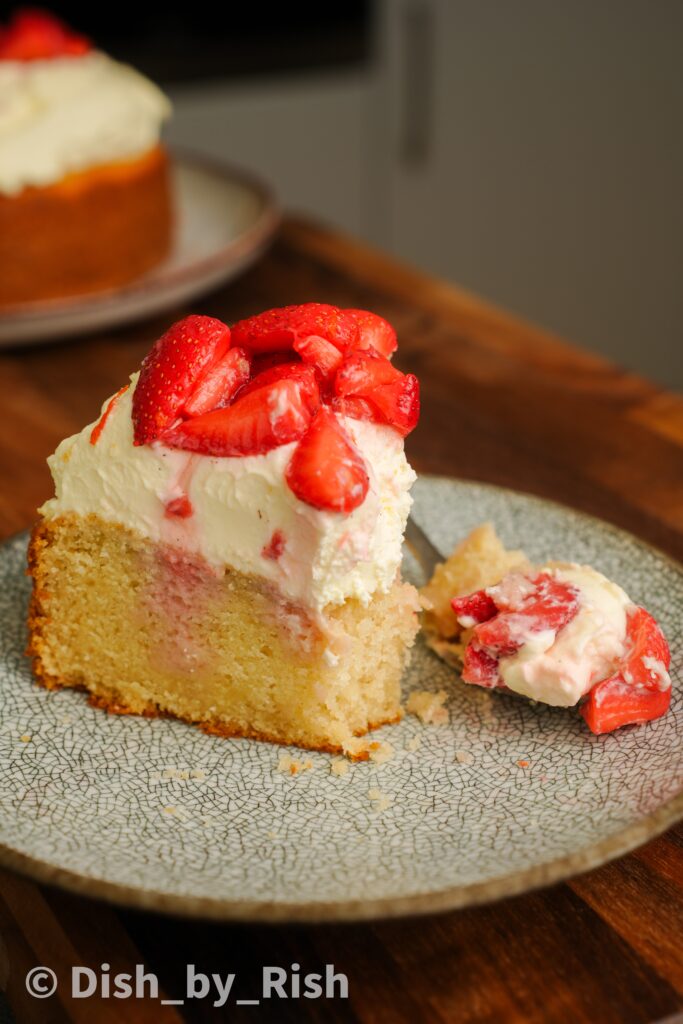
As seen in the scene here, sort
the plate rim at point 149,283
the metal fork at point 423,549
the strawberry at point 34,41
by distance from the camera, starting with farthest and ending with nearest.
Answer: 1. the strawberry at point 34,41
2. the plate rim at point 149,283
3. the metal fork at point 423,549

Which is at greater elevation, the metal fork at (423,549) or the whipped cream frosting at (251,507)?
the whipped cream frosting at (251,507)

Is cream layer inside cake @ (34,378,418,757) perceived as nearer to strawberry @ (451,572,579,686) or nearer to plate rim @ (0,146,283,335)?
strawberry @ (451,572,579,686)

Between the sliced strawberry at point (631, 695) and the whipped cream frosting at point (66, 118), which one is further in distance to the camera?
the whipped cream frosting at point (66, 118)

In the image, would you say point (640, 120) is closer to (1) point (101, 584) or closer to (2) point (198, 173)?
(2) point (198, 173)

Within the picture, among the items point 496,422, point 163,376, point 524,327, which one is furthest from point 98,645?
point 524,327

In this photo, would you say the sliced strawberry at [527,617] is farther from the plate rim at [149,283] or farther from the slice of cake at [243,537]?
the plate rim at [149,283]

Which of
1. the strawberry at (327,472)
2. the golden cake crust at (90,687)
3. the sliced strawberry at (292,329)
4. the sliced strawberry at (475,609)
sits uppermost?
the sliced strawberry at (292,329)

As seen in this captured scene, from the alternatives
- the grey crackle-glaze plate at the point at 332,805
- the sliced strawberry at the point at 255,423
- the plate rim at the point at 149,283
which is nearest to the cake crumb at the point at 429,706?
the grey crackle-glaze plate at the point at 332,805
